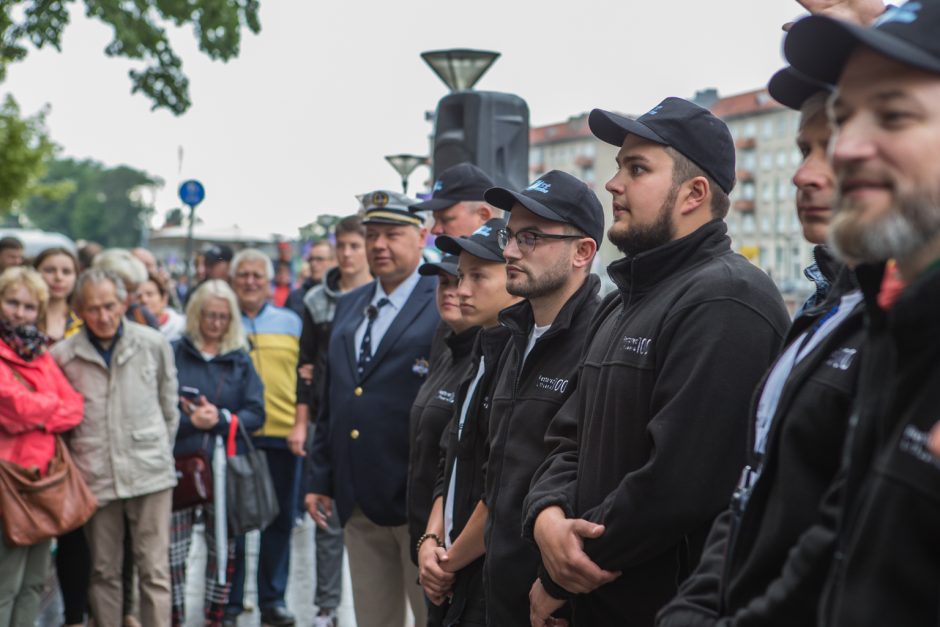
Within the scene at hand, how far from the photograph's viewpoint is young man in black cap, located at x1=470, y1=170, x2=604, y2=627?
14.5 feet

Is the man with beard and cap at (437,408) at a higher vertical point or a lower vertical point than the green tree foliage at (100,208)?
lower

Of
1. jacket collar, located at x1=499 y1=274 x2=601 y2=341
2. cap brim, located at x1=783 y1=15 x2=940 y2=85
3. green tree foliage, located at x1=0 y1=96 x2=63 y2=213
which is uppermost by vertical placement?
green tree foliage, located at x1=0 y1=96 x2=63 y2=213

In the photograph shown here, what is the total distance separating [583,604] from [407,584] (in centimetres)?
300

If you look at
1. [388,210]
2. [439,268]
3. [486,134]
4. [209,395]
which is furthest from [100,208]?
[439,268]

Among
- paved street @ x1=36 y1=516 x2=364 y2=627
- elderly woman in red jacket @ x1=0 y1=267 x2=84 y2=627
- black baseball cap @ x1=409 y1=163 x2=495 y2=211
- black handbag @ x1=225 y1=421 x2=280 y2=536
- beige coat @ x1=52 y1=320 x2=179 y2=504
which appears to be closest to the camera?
black baseball cap @ x1=409 y1=163 x2=495 y2=211

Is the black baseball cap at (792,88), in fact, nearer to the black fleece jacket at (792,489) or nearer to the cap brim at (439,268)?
the black fleece jacket at (792,489)

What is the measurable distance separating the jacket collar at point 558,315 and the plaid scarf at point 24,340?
345 cm

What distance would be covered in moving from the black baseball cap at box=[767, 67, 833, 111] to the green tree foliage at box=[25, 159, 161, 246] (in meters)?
155

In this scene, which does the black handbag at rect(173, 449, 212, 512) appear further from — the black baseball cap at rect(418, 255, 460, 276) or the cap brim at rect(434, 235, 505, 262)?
the cap brim at rect(434, 235, 505, 262)

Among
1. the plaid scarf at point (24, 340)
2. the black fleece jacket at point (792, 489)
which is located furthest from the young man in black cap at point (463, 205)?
the black fleece jacket at point (792, 489)

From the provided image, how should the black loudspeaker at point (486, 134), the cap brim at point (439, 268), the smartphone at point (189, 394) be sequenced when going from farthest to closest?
the black loudspeaker at point (486, 134)
the smartphone at point (189, 394)
the cap brim at point (439, 268)

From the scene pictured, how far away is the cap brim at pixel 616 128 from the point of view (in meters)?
3.83

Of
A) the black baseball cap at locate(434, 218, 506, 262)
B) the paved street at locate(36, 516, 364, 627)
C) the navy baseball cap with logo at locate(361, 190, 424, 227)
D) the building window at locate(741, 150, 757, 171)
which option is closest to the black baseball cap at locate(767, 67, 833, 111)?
the black baseball cap at locate(434, 218, 506, 262)

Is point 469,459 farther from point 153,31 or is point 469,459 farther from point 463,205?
point 153,31
